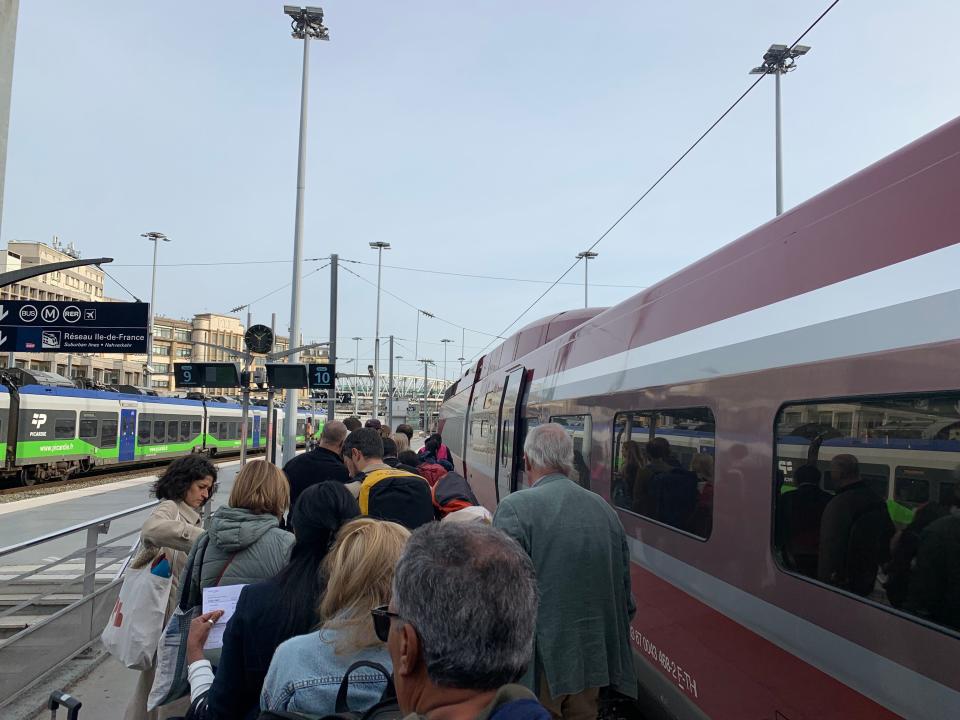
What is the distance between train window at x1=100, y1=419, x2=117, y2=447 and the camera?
2762cm

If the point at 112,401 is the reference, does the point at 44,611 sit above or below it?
below

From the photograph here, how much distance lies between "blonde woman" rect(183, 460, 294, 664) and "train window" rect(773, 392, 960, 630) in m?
2.13

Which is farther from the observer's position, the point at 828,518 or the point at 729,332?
the point at 729,332

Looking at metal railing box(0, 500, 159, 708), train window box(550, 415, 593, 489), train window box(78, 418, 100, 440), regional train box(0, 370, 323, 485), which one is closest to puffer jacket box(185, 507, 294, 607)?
metal railing box(0, 500, 159, 708)

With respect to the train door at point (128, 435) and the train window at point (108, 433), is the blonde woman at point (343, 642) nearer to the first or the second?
the train window at point (108, 433)

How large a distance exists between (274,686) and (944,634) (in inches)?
77.1

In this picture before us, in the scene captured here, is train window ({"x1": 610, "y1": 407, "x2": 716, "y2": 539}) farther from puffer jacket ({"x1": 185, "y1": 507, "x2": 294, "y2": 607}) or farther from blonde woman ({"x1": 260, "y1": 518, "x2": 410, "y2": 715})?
blonde woman ({"x1": 260, "y1": 518, "x2": 410, "y2": 715})

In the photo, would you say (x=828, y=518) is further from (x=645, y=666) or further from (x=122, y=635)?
(x=122, y=635)

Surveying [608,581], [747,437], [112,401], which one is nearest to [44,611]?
[608,581]

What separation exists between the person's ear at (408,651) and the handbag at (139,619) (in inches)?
114

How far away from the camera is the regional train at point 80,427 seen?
22.7 metres

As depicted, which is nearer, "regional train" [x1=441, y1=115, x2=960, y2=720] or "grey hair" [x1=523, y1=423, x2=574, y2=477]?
"regional train" [x1=441, y1=115, x2=960, y2=720]

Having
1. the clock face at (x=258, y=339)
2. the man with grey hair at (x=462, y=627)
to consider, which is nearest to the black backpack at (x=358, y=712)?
the man with grey hair at (x=462, y=627)

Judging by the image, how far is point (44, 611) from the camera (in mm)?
7383
